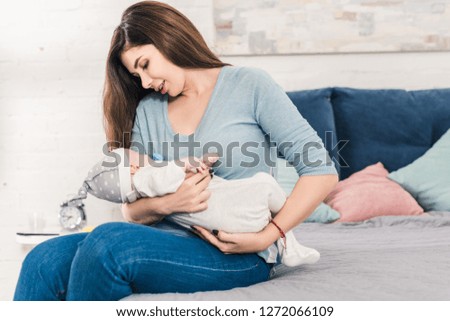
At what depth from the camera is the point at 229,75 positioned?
1645 mm

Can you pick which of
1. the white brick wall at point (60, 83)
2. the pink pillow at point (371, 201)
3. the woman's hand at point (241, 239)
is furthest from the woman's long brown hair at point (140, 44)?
the white brick wall at point (60, 83)

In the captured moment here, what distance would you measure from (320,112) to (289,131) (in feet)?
4.10

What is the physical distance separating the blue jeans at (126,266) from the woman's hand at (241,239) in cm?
2

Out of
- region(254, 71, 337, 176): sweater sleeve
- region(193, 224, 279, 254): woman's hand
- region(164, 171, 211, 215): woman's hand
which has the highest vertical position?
region(254, 71, 337, 176): sweater sleeve

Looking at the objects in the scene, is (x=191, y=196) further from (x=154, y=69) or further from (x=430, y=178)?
(x=430, y=178)

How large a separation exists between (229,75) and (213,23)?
146 centimetres

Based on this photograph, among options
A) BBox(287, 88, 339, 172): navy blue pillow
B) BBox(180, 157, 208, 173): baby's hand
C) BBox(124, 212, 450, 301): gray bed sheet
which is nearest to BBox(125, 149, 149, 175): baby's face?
BBox(180, 157, 208, 173): baby's hand

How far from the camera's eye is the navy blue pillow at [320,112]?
270cm

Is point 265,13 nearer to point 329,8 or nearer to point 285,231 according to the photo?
point 329,8

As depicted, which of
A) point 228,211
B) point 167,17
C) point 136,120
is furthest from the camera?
point 136,120

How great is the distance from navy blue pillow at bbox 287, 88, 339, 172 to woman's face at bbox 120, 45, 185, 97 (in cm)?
114

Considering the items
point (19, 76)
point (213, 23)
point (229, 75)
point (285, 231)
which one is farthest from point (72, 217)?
point (285, 231)

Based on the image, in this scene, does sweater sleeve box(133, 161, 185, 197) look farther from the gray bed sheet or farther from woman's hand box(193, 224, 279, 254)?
the gray bed sheet

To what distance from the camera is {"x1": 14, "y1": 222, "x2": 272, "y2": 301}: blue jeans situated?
124 centimetres
